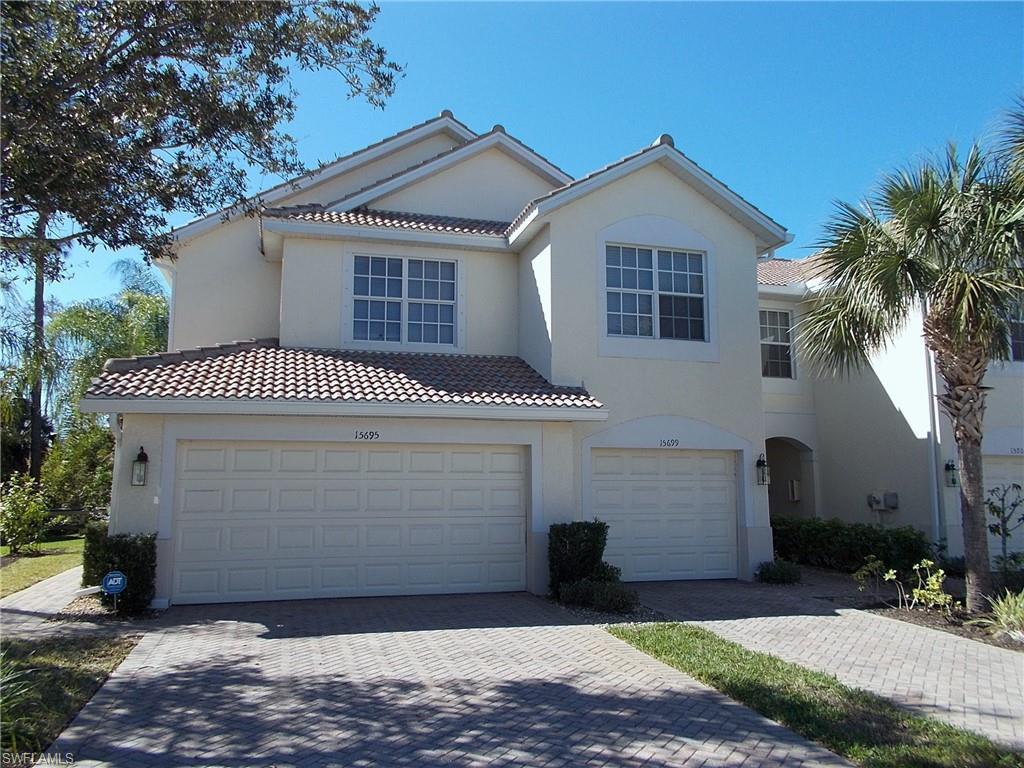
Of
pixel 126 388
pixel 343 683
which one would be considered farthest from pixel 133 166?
pixel 343 683

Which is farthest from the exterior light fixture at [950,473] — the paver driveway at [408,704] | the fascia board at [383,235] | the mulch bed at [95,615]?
the mulch bed at [95,615]

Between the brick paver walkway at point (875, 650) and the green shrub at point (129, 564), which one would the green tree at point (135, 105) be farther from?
the brick paver walkway at point (875, 650)

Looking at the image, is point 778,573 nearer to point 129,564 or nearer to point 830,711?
point 830,711

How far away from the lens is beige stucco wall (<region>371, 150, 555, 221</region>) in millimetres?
15945

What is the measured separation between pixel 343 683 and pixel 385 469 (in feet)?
16.8

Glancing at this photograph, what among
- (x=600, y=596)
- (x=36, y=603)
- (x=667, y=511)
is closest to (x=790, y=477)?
(x=667, y=511)

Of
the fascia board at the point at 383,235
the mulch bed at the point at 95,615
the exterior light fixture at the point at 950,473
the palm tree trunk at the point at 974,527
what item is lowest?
the mulch bed at the point at 95,615

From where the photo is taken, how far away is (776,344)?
1792 centimetres

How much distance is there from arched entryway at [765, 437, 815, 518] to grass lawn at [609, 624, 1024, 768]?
9.99 metres

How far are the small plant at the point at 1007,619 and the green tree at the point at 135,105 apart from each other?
412 inches

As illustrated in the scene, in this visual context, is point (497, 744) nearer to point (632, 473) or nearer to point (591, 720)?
point (591, 720)

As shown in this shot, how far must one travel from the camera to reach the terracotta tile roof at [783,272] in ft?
58.7

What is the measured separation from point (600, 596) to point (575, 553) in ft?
3.22

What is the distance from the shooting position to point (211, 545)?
11367 millimetres
